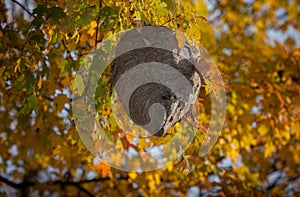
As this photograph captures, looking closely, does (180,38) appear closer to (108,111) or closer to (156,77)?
(156,77)

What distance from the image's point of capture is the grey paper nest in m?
3.04

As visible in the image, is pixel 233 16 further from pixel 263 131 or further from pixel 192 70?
pixel 192 70

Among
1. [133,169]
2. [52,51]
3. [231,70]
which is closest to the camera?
[52,51]

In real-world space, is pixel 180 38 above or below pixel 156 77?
above

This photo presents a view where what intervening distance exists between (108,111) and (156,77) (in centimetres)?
48

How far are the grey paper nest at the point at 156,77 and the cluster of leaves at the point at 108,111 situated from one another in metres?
0.10

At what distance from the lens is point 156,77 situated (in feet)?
10.1

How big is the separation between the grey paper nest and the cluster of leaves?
0.34 ft

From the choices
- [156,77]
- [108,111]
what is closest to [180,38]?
[156,77]

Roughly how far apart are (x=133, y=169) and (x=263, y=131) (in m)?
1.69

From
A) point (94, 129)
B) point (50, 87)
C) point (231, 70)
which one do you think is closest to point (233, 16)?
point (231, 70)

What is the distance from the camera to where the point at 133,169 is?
193 inches

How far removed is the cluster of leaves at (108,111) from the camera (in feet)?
10.5

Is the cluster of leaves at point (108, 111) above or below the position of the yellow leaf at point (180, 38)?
Answer: above
